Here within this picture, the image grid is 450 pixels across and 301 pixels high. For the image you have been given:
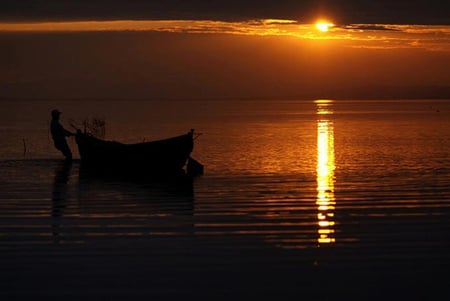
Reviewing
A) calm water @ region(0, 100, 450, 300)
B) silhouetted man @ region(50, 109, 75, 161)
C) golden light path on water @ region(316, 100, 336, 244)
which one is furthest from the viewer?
silhouetted man @ region(50, 109, 75, 161)

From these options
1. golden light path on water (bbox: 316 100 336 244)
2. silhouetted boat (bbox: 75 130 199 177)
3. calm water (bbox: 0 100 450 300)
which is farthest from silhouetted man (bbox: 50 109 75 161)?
golden light path on water (bbox: 316 100 336 244)

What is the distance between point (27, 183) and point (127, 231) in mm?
7710

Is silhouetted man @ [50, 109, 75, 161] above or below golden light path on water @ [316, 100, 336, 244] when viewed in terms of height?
above

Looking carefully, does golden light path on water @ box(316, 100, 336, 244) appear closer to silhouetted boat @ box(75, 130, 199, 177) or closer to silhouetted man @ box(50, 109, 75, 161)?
silhouetted boat @ box(75, 130, 199, 177)

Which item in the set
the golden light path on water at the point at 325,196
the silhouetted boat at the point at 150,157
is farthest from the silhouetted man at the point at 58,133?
the golden light path on water at the point at 325,196

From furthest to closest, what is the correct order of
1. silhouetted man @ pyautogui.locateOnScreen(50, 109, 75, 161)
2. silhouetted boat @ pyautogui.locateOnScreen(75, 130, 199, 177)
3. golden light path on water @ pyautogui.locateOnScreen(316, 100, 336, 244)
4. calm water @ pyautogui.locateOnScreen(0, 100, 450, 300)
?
silhouetted man @ pyautogui.locateOnScreen(50, 109, 75, 161) < silhouetted boat @ pyautogui.locateOnScreen(75, 130, 199, 177) < golden light path on water @ pyautogui.locateOnScreen(316, 100, 336, 244) < calm water @ pyautogui.locateOnScreen(0, 100, 450, 300)

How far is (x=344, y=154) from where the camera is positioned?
28969 millimetres

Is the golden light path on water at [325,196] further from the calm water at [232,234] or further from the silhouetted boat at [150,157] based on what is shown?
the silhouetted boat at [150,157]

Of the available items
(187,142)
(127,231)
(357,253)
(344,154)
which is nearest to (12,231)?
(127,231)

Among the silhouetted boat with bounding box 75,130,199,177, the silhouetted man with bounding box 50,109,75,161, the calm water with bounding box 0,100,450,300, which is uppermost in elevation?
the silhouetted man with bounding box 50,109,75,161

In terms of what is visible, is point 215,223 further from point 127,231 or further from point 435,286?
point 435,286

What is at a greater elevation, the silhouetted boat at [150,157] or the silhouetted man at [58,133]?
the silhouetted man at [58,133]

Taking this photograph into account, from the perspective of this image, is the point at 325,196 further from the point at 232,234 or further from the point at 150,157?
the point at 150,157

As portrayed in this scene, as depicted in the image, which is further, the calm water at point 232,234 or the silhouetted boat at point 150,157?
the silhouetted boat at point 150,157
